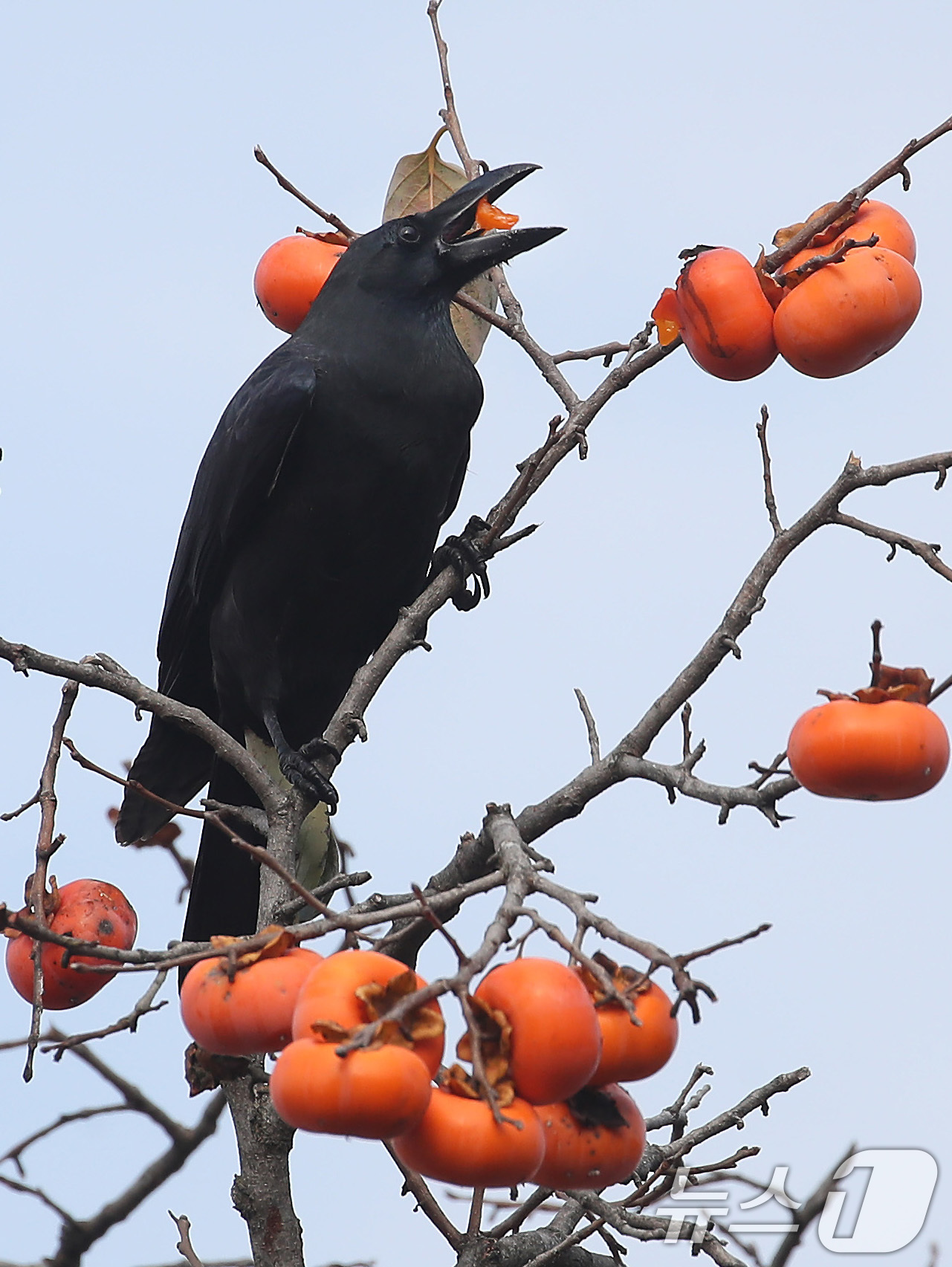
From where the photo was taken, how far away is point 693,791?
1972 millimetres

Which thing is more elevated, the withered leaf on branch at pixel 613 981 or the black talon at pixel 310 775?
the black talon at pixel 310 775

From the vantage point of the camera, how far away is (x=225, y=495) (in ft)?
11.4

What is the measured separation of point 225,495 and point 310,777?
2.61 feet


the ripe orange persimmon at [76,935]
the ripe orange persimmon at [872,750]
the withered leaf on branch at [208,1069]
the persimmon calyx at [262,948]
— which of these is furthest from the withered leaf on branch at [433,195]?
the persimmon calyx at [262,948]

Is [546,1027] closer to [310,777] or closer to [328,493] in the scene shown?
[310,777]

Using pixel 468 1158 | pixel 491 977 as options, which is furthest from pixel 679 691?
pixel 468 1158

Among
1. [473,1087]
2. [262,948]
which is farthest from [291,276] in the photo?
[473,1087]

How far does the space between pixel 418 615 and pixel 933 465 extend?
1.04 metres

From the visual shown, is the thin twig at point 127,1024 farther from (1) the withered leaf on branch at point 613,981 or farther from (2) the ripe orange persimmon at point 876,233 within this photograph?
(2) the ripe orange persimmon at point 876,233

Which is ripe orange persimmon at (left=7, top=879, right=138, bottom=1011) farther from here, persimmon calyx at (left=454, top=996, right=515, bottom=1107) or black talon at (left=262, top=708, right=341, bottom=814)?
persimmon calyx at (left=454, top=996, right=515, bottom=1107)

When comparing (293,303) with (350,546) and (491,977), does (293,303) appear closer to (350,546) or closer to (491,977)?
(350,546)

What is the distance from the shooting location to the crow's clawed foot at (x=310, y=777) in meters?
3.03

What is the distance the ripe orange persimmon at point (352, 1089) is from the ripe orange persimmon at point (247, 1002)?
0.18m

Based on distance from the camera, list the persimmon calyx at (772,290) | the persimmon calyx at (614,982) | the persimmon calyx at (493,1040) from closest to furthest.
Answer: the persimmon calyx at (493,1040)
the persimmon calyx at (614,982)
the persimmon calyx at (772,290)
